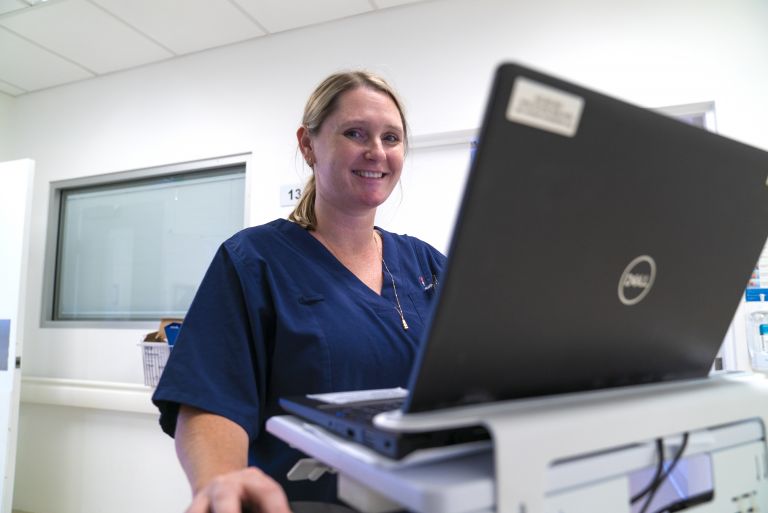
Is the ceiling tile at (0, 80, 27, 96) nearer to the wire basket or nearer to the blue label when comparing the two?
the wire basket

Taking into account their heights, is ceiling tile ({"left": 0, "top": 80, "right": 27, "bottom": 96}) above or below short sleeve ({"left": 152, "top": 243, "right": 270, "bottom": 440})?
above

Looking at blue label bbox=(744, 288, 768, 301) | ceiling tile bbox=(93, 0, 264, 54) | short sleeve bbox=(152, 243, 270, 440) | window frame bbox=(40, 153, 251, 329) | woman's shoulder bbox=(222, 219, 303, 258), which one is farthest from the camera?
window frame bbox=(40, 153, 251, 329)

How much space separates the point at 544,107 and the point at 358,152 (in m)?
0.66

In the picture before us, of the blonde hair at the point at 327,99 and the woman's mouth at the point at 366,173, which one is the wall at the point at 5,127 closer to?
the blonde hair at the point at 327,99

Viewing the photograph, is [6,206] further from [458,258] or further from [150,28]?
[458,258]

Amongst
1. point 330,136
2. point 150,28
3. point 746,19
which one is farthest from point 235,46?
point 746,19

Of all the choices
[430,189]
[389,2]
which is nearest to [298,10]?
[389,2]

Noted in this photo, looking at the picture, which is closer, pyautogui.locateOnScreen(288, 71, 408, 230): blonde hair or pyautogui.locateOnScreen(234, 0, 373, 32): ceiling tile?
pyautogui.locateOnScreen(288, 71, 408, 230): blonde hair

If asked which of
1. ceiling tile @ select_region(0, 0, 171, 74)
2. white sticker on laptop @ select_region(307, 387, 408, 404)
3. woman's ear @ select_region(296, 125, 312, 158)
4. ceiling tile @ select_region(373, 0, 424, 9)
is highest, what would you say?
ceiling tile @ select_region(0, 0, 171, 74)

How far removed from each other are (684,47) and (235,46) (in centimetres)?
211

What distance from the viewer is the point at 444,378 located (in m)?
0.38

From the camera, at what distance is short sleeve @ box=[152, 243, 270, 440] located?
71 cm

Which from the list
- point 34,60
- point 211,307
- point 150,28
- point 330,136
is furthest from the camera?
point 34,60

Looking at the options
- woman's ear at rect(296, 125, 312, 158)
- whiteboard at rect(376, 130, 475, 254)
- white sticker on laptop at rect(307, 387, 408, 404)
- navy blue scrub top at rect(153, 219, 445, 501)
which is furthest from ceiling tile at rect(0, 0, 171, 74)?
white sticker on laptop at rect(307, 387, 408, 404)
